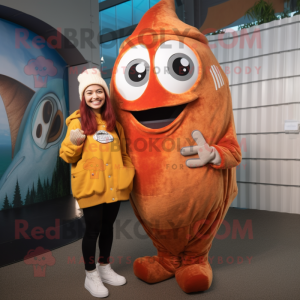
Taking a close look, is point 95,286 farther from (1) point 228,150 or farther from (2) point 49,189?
(2) point 49,189

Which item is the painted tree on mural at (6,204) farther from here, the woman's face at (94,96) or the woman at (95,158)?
the woman's face at (94,96)

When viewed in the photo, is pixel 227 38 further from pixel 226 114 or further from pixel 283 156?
pixel 226 114

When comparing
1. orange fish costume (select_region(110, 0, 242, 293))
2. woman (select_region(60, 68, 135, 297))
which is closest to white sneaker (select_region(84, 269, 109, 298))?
woman (select_region(60, 68, 135, 297))

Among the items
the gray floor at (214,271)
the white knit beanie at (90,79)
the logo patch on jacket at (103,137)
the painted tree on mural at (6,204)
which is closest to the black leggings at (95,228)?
the gray floor at (214,271)

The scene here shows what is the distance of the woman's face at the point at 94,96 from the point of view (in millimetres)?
1543

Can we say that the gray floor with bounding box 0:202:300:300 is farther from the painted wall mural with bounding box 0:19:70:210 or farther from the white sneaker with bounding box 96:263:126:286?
the painted wall mural with bounding box 0:19:70:210

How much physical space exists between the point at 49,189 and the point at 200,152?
2.77m

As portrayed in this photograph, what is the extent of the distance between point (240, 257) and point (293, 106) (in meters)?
1.99

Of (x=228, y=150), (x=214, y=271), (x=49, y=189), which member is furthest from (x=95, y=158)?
(x=49, y=189)

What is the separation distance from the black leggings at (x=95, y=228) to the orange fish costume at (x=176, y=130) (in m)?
0.18

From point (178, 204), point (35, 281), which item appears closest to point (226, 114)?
point (178, 204)

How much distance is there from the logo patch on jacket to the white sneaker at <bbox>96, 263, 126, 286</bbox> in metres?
0.80

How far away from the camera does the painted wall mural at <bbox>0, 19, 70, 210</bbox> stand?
313 cm

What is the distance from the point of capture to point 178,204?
1476 mm
